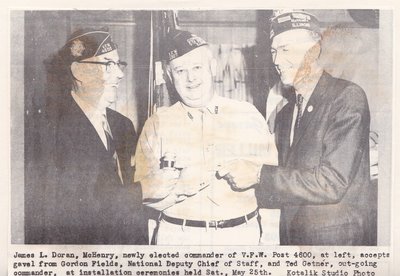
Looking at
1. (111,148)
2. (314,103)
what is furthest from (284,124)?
(111,148)

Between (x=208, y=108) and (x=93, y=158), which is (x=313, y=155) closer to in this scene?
(x=208, y=108)

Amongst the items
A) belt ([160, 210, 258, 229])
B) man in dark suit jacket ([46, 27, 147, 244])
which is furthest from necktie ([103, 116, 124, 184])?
belt ([160, 210, 258, 229])

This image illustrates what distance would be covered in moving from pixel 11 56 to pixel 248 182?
1.43 ft

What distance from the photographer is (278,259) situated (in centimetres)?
94

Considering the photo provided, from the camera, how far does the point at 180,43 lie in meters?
0.93

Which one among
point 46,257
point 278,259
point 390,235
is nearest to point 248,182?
point 278,259

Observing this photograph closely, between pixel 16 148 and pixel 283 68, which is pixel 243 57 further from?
pixel 16 148

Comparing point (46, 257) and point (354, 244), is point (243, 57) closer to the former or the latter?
point (354, 244)

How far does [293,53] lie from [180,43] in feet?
0.60

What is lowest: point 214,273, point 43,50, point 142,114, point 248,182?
point 214,273

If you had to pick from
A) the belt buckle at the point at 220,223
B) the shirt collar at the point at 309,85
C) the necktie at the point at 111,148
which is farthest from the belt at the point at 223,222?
the shirt collar at the point at 309,85

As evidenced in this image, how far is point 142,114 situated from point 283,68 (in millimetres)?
240

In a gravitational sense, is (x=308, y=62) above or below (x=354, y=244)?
above

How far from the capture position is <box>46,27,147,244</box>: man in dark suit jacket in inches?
36.8
